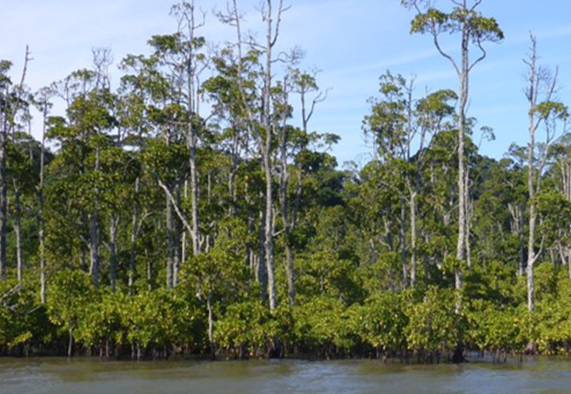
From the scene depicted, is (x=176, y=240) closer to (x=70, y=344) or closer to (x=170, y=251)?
(x=170, y=251)

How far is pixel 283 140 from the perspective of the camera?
29.7 m

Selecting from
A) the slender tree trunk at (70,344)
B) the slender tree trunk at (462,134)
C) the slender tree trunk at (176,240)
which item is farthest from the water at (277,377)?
the slender tree trunk at (176,240)

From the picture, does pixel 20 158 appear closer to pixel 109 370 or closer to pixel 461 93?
pixel 109 370

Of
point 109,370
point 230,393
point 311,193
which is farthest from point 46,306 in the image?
point 311,193

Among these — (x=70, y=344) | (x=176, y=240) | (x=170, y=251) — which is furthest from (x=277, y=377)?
(x=176, y=240)

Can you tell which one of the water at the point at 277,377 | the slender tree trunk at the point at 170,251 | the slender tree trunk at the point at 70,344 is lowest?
the water at the point at 277,377

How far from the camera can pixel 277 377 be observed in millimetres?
18094

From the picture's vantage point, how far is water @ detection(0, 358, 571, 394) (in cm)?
1597

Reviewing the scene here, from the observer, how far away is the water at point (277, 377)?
15969 mm

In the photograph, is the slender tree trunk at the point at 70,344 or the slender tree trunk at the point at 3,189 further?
the slender tree trunk at the point at 3,189

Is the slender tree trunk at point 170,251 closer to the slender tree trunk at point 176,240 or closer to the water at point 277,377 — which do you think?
the slender tree trunk at point 176,240

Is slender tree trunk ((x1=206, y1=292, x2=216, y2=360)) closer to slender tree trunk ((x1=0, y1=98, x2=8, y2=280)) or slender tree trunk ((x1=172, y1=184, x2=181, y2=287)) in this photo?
slender tree trunk ((x1=172, y1=184, x2=181, y2=287))

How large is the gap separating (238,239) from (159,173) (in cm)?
394

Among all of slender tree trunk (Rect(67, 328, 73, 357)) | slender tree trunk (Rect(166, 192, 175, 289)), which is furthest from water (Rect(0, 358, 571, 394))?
slender tree trunk (Rect(166, 192, 175, 289))
